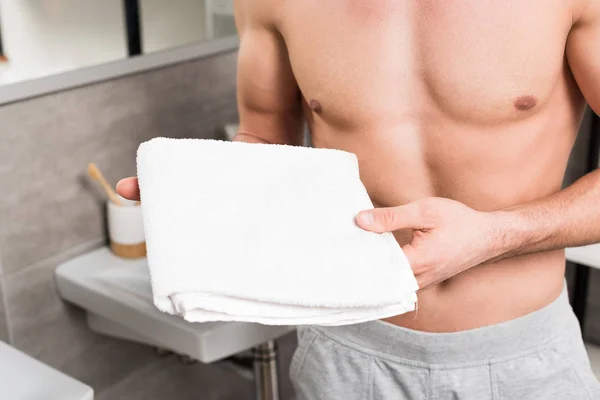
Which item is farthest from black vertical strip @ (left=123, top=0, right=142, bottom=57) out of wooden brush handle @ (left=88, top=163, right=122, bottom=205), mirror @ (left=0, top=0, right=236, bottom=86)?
wooden brush handle @ (left=88, top=163, right=122, bottom=205)

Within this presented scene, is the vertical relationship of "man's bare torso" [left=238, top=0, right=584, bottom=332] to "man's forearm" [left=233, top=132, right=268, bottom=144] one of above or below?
above

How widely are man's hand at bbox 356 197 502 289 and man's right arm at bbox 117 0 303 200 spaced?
35cm

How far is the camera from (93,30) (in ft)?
4.97

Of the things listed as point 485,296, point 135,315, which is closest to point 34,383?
point 135,315

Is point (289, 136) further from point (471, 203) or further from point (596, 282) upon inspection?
point (596, 282)

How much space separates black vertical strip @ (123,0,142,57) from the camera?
1564 millimetres

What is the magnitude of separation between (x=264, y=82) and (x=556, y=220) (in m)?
0.42

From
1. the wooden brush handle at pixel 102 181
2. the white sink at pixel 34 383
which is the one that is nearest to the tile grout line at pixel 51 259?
the wooden brush handle at pixel 102 181

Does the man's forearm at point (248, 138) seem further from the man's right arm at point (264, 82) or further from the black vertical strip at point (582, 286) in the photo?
the black vertical strip at point (582, 286)

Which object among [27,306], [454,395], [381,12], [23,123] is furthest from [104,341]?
[381,12]

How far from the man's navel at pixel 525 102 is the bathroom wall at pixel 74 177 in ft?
2.89

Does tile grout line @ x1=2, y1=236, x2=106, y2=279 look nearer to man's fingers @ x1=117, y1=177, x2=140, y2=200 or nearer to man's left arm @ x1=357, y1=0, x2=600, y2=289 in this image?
man's fingers @ x1=117, y1=177, x2=140, y2=200

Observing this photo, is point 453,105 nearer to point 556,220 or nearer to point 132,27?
point 556,220

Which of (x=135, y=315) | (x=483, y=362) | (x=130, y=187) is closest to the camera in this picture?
(x=130, y=187)
